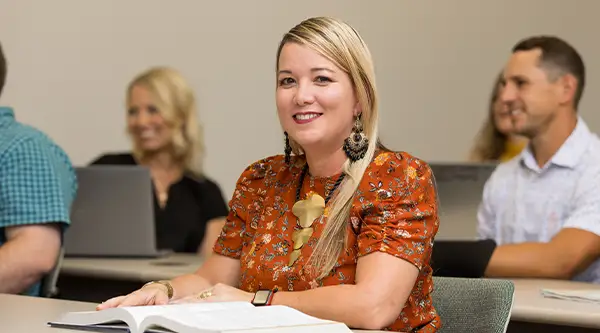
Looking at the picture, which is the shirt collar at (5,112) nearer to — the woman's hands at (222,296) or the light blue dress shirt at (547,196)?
the woman's hands at (222,296)

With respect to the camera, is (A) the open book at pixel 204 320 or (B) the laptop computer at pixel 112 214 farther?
(B) the laptop computer at pixel 112 214

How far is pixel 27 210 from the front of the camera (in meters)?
2.70

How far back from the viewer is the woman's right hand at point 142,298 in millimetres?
1848

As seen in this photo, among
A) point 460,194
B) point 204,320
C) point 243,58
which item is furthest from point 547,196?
point 243,58

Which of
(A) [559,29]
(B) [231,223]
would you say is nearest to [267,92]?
(A) [559,29]

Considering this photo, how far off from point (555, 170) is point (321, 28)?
5.45 feet

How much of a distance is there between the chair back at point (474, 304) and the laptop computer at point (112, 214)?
1.82m

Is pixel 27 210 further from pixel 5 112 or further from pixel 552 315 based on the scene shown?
pixel 552 315

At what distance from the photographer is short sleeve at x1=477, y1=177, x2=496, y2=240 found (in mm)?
3492

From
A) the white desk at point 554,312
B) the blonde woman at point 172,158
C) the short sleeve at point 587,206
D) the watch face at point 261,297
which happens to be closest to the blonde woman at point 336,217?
the watch face at point 261,297

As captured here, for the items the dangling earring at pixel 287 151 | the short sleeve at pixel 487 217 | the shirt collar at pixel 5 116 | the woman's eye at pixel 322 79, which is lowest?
the short sleeve at pixel 487 217

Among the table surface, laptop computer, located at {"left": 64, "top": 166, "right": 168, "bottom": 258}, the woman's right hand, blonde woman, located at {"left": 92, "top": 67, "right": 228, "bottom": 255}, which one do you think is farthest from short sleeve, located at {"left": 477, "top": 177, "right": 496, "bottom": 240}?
the woman's right hand

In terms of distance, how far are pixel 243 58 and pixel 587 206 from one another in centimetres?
279

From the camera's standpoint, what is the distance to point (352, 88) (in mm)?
2020
